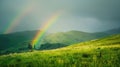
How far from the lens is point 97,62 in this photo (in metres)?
22.6

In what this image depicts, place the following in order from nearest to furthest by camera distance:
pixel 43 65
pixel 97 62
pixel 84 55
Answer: pixel 97 62 → pixel 43 65 → pixel 84 55

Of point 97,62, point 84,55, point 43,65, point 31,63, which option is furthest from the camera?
point 84,55

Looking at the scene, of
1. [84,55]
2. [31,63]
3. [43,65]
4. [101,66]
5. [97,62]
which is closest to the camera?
[101,66]

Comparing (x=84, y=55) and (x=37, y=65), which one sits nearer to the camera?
(x=37, y=65)

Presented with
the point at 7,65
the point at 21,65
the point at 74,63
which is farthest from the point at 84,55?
the point at 7,65

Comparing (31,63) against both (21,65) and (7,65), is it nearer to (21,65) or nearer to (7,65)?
(21,65)

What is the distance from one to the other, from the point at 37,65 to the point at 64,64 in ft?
12.0

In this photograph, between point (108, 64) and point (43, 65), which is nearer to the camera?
point (108, 64)

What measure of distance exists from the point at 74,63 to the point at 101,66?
144 inches

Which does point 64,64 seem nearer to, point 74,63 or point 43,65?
point 74,63

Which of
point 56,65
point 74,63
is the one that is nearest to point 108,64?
point 74,63

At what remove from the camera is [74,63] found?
76.6 ft

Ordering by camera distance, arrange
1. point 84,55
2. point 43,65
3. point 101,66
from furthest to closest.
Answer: point 84,55 < point 43,65 < point 101,66

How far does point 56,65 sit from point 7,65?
6870 millimetres
